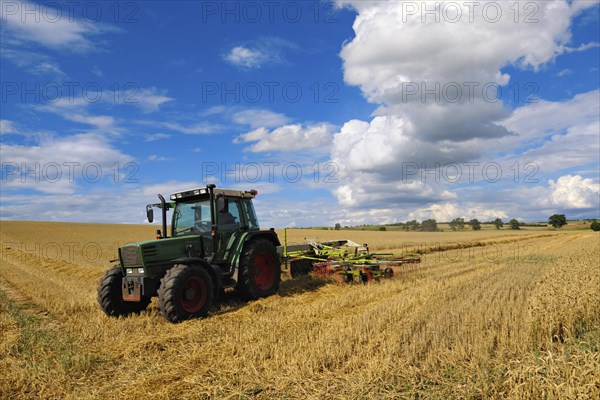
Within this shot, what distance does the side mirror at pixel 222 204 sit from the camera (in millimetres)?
8305

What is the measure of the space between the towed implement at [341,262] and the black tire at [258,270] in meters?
1.32

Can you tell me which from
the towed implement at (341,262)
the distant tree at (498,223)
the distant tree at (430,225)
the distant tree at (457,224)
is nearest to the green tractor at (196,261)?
the towed implement at (341,262)

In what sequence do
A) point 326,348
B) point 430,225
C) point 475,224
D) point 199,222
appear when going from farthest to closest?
point 475,224, point 430,225, point 199,222, point 326,348

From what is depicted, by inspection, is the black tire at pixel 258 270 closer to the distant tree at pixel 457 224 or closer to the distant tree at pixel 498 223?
the distant tree at pixel 457 224

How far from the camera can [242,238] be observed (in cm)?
898

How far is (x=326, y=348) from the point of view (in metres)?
5.02

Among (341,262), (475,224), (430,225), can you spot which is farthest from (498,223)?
(341,262)

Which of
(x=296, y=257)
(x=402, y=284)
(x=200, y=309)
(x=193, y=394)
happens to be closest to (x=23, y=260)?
(x=296, y=257)

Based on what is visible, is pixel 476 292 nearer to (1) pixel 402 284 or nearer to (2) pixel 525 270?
(1) pixel 402 284

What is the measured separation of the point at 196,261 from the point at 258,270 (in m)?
1.93

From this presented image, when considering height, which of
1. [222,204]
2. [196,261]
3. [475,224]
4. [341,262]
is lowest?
[475,224]

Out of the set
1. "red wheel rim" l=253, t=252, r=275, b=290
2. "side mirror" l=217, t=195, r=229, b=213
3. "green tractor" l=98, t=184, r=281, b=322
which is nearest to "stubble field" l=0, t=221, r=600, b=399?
"green tractor" l=98, t=184, r=281, b=322

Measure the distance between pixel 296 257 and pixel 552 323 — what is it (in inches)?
263

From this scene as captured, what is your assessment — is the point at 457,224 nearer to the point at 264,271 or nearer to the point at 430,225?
the point at 430,225
